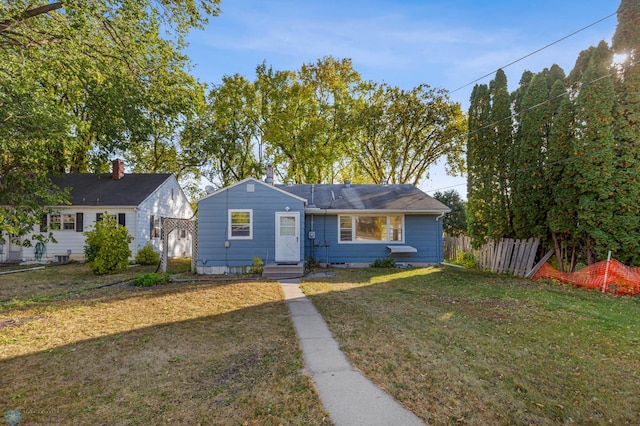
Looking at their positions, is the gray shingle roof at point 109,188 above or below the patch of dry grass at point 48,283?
above

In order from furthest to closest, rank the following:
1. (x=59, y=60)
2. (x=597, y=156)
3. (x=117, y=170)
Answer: (x=117, y=170)
(x=597, y=156)
(x=59, y=60)

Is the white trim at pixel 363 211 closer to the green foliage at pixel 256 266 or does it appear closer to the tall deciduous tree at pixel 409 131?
the green foliage at pixel 256 266

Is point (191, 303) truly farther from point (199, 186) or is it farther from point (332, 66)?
point (199, 186)

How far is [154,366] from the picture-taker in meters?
4.10

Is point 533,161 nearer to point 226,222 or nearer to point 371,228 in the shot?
point 371,228

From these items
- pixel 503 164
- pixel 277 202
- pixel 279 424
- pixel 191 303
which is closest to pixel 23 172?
pixel 191 303

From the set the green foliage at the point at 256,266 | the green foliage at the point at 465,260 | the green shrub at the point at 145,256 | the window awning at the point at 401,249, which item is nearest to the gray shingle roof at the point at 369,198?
the window awning at the point at 401,249

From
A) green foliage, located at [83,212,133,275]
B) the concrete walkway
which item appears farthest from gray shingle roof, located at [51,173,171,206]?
the concrete walkway

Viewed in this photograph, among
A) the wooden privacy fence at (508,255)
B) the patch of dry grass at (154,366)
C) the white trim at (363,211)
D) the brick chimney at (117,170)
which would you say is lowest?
the patch of dry grass at (154,366)

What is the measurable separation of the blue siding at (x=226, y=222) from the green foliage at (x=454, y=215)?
40.3 feet

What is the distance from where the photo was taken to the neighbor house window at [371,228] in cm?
1427

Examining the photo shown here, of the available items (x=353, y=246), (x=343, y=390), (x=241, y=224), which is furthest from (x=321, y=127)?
(x=343, y=390)

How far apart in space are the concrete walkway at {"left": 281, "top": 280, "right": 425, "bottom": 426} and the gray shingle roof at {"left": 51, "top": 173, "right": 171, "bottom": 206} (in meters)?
15.4

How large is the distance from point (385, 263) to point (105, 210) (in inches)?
570
